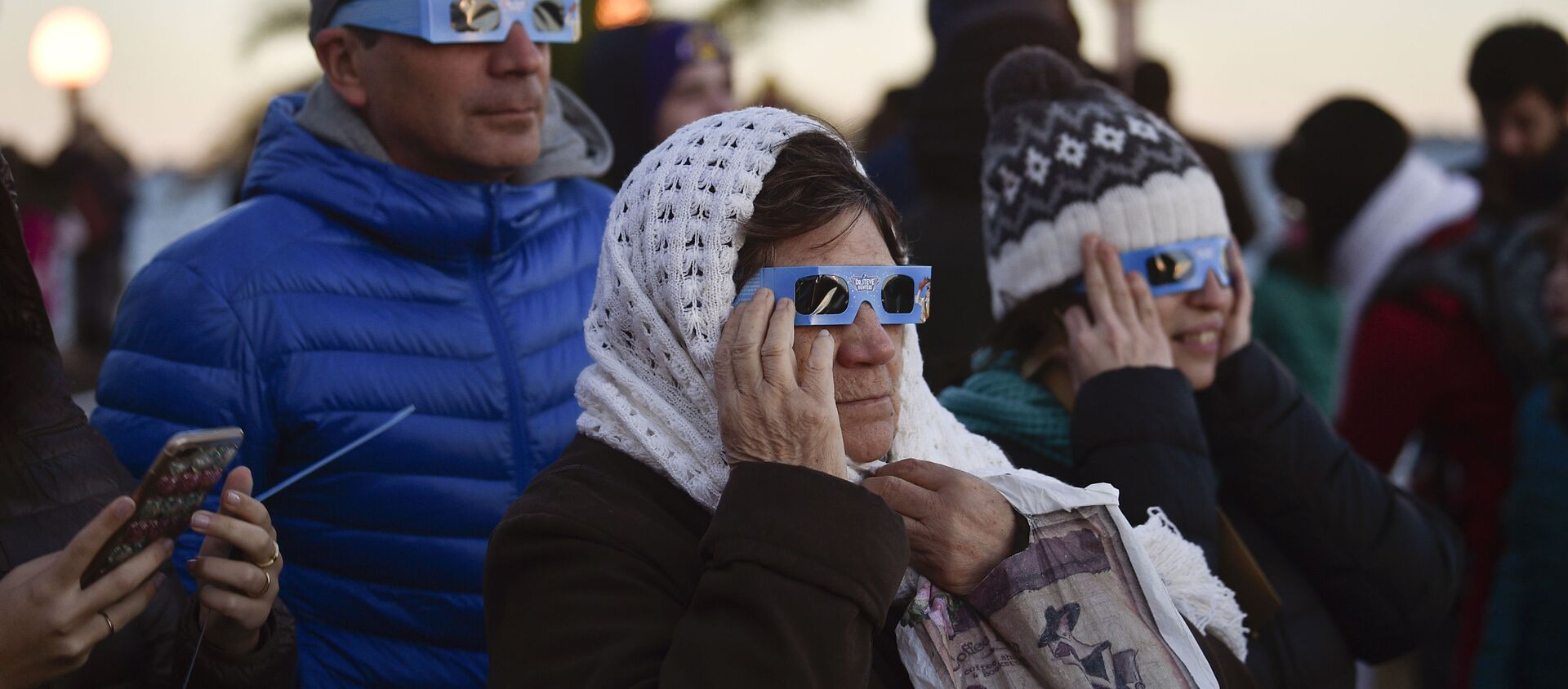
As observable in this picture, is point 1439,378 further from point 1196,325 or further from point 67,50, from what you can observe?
point 67,50

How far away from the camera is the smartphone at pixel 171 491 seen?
1827 mm

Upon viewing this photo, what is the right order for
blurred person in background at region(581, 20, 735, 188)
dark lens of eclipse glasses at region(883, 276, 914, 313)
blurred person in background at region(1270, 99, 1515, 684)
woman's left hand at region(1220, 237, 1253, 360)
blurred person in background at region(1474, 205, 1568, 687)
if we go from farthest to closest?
blurred person in background at region(581, 20, 735, 188), blurred person in background at region(1270, 99, 1515, 684), blurred person in background at region(1474, 205, 1568, 687), woman's left hand at region(1220, 237, 1253, 360), dark lens of eclipse glasses at region(883, 276, 914, 313)

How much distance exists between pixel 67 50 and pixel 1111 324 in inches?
501

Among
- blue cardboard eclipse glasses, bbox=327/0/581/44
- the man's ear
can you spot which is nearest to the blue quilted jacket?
the man's ear

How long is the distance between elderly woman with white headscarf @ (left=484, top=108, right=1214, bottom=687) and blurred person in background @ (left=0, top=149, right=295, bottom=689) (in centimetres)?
38

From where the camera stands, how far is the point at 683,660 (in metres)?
1.85

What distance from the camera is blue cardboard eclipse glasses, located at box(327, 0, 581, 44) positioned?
9.76 feet

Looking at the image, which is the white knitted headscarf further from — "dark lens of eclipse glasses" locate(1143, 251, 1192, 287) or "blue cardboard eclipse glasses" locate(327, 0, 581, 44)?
"dark lens of eclipse glasses" locate(1143, 251, 1192, 287)

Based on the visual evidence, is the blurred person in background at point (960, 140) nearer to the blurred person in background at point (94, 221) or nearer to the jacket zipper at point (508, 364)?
the jacket zipper at point (508, 364)

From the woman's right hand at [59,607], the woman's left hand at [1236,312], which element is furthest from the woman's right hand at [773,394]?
the woman's left hand at [1236,312]

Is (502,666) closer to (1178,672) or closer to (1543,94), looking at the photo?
(1178,672)

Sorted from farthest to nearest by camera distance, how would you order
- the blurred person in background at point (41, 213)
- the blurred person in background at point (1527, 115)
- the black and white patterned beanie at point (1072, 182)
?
the blurred person in background at point (41, 213) < the blurred person in background at point (1527, 115) < the black and white patterned beanie at point (1072, 182)

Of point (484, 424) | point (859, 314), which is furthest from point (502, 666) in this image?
point (484, 424)

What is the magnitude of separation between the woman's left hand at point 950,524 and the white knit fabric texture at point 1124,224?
1.09 metres
